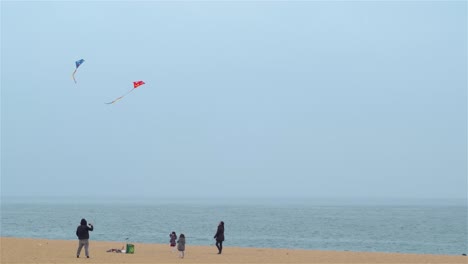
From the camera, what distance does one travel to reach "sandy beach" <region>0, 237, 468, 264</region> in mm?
23125

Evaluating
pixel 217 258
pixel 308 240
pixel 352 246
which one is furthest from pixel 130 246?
pixel 308 240

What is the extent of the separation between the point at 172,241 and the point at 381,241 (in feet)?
93.8

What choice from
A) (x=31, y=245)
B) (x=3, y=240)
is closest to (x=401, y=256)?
(x=31, y=245)

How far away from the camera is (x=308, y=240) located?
50.0 m

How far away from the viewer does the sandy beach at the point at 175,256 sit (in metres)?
23.1

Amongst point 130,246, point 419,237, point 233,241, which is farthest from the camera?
point 419,237

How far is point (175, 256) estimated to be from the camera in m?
25.4

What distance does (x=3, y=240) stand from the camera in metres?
30.9

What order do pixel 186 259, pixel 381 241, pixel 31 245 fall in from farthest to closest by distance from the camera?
1. pixel 381 241
2. pixel 31 245
3. pixel 186 259

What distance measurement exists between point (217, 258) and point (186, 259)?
50.1 inches

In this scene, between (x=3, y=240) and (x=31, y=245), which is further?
(x=3, y=240)

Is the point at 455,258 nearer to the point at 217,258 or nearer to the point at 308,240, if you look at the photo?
the point at 217,258

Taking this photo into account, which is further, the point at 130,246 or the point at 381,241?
the point at 381,241

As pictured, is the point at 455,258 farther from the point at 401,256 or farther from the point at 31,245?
the point at 31,245
